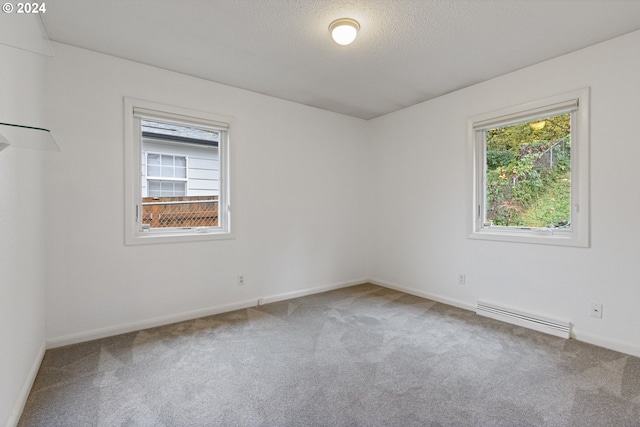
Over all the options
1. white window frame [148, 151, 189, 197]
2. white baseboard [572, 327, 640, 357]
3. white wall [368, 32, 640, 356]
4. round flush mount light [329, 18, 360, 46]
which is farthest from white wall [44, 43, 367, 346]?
white baseboard [572, 327, 640, 357]

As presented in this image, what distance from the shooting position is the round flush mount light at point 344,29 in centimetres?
227

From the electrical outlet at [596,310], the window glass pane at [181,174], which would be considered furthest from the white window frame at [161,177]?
the electrical outlet at [596,310]

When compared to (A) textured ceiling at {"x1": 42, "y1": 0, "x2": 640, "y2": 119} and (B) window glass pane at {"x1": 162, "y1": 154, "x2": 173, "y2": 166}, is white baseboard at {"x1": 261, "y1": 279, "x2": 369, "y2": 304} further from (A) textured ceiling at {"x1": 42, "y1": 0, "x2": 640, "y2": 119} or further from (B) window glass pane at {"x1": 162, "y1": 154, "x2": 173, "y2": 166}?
(A) textured ceiling at {"x1": 42, "y1": 0, "x2": 640, "y2": 119}

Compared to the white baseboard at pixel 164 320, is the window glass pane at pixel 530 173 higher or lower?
higher

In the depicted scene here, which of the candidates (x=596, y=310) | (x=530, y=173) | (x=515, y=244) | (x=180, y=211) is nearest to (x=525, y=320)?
(x=596, y=310)

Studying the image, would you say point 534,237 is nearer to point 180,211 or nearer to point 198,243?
point 198,243

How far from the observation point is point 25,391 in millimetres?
1871

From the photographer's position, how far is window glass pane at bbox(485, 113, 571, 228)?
116 inches

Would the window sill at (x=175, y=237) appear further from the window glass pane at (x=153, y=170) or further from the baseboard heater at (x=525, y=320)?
the baseboard heater at (x=525, y=320)

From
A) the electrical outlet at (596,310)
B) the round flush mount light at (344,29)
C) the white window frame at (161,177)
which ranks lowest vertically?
the electrical outlet at (596,310)

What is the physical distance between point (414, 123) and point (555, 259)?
223 centimetres

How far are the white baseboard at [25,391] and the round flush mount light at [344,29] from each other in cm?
298

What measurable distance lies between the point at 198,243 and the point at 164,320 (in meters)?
0.81

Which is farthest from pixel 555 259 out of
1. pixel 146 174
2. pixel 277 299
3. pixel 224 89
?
pixel 146 174
